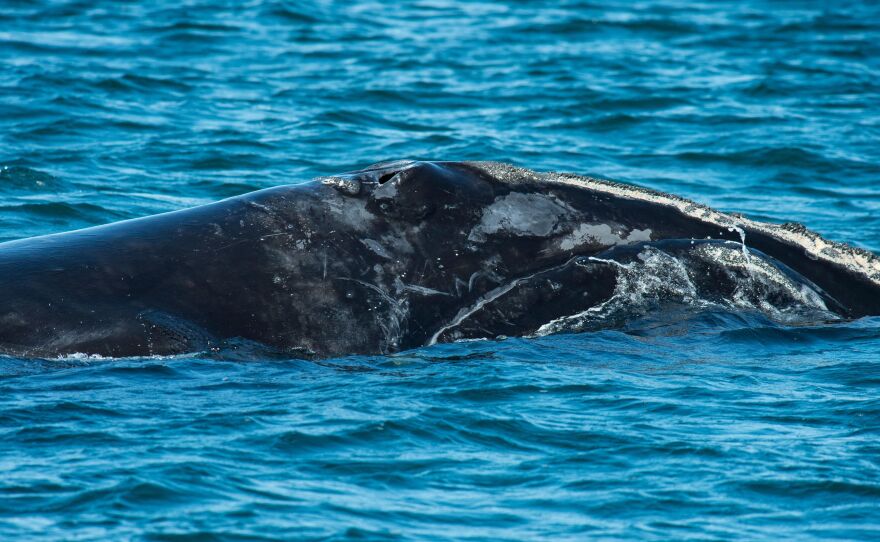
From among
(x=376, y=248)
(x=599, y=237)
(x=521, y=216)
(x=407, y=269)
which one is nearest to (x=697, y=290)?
(x=599, y=237)

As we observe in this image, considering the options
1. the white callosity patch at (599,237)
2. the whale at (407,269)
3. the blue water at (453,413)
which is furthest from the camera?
the white callosity patch at (599,237)

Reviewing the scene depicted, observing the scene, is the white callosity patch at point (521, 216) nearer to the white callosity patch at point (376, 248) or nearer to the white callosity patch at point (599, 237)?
the white callosity patch at point (599, 237)

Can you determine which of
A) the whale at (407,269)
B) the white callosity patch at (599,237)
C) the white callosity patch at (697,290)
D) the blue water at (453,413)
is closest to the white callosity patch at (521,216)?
the whale at (407,269)

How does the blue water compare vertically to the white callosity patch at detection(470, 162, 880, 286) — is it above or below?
below

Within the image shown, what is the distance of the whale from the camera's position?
28.5ft

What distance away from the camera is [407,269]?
913 cm

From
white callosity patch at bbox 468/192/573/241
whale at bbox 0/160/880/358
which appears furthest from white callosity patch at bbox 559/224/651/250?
white callosity patch at bbox 468/192/573/241

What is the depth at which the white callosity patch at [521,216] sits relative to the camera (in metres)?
9.33

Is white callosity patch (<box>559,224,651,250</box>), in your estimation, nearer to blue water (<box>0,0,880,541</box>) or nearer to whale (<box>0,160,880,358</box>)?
whale (<box>0,160,880,358</box>)

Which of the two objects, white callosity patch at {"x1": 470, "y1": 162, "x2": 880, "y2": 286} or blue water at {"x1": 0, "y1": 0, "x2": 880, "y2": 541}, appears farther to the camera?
white callosity patch at {"x1": 470, "y1": 162, "x2": 880, "y2": 286}

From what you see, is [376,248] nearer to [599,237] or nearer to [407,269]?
[407,269]

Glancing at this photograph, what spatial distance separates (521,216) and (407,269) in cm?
89

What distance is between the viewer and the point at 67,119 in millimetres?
19375

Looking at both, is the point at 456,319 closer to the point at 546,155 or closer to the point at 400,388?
the point at 400,388
